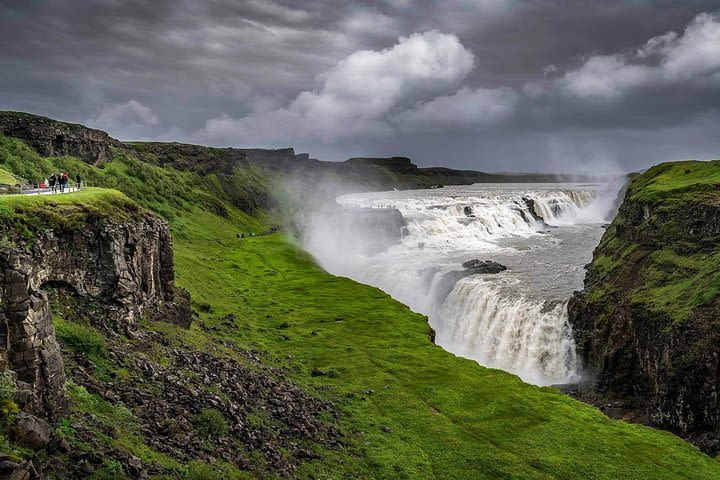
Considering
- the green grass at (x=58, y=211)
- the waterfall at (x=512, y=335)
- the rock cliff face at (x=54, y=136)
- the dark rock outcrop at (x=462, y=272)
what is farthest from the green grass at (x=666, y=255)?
the rock cliff face at (x=54, y=136)

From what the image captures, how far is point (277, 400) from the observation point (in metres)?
34.3

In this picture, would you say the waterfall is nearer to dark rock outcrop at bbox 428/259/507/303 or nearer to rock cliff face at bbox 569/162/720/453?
rock cliff face at bbox 569/162/720/453

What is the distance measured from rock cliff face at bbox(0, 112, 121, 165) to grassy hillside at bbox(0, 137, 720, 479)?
9.17 metres

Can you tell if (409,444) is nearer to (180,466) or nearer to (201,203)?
(180,466)

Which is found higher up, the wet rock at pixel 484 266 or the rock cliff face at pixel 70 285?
the rock cliff face at pixel 70 285

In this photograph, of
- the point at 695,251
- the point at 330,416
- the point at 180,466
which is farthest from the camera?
the point at 695,251

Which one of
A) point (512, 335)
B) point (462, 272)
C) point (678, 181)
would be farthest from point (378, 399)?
point (678, 181)

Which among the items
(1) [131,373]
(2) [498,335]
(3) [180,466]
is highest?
(1) [131,373]

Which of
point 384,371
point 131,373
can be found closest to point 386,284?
point 384,371

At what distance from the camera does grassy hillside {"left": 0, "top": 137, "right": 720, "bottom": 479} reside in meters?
26.2

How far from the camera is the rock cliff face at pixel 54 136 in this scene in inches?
3292

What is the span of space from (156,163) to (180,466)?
456 ft

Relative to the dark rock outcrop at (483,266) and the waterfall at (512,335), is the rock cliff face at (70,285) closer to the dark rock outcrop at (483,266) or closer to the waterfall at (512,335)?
the waterfall at (512,335)

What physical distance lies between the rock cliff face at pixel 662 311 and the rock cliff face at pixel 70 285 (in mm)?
40403
